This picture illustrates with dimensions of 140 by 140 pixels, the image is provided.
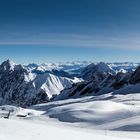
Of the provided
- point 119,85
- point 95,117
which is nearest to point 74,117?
point 95,117

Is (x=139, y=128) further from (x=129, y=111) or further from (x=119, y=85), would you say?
(x=119, y=85)

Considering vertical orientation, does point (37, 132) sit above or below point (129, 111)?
above

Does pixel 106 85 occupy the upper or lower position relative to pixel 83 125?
lower

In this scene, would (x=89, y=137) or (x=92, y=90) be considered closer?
(x=89, y=137)

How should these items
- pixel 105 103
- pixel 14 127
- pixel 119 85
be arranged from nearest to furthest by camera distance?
pixel 14 127 < pixel 105 103 < pixel 119 85

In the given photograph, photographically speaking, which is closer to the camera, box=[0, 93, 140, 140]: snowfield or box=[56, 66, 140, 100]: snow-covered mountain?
box=[0, 93, 140, 140]: snowfield

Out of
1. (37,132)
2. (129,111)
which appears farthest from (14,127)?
(129,111)

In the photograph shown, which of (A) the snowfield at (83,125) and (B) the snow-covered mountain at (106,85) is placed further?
(B) the snow-covered mountain at (106,85)

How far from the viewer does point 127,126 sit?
40.9 m

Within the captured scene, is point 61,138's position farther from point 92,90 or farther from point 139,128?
point 92,90

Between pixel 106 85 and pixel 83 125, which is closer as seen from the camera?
pixel 83 125

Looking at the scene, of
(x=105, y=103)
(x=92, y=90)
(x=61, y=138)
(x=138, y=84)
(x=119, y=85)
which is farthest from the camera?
(x=92, y=90)

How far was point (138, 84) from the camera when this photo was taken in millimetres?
132500

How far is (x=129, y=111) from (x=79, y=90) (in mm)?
123258
